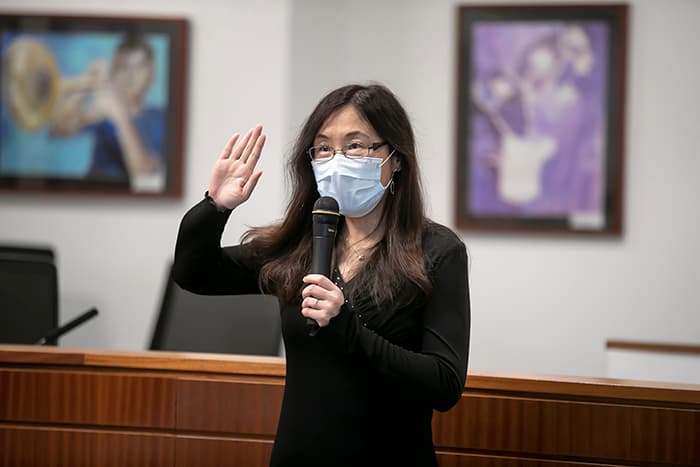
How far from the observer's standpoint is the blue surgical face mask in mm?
1646

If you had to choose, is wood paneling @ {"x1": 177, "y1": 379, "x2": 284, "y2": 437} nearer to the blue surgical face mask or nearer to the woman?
the woman

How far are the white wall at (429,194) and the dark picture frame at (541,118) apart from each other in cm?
8

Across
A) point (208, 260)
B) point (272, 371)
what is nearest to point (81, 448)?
point (272, 371)

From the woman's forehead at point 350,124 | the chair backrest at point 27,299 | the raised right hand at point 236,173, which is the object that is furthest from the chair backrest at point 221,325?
the woman's forehead at point 350,124

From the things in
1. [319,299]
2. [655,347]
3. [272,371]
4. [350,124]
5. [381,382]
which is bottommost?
[655,347]

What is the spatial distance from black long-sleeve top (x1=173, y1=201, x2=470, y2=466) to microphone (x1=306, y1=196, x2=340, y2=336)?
87 mm

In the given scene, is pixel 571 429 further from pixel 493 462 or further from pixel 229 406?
pixel 229 406

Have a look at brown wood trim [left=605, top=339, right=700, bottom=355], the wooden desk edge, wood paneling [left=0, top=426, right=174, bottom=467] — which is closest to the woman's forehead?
the wooden desk edge

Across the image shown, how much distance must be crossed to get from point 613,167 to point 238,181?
249cm

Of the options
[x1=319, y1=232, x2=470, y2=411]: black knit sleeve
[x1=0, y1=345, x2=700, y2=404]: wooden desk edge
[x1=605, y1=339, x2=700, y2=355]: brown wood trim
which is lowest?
[x1=605, y1=339, x2=700, y2=355]: brown wood trim

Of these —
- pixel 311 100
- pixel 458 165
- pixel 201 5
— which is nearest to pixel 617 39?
pixel 458 165

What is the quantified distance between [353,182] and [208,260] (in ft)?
1.23

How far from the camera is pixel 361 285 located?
1619mm

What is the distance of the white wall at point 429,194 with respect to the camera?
3.79 meters
